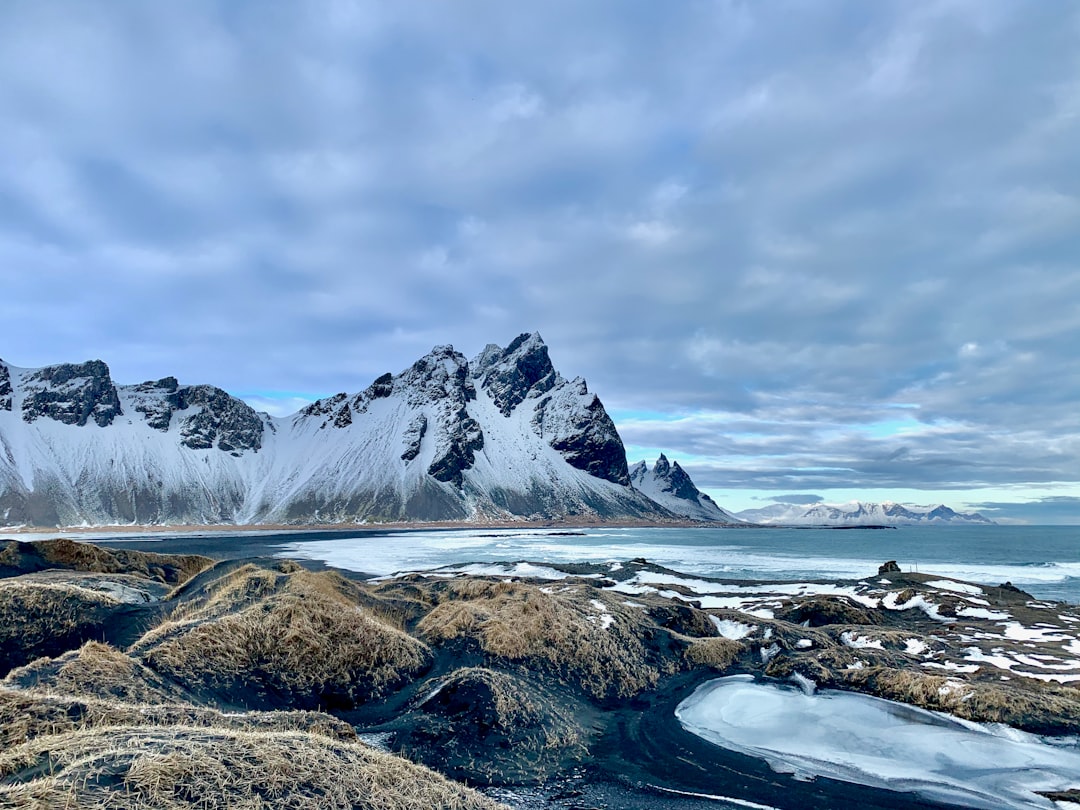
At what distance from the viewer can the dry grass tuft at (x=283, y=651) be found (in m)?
13.9

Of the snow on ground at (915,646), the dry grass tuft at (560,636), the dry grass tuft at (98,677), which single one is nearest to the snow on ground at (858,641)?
the snow on ground at (915,646)

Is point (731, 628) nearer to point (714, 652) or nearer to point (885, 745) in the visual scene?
point (714, 652)

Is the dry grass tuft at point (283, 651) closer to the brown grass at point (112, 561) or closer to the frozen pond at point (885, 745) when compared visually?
the frozen pond at point (885, 745)

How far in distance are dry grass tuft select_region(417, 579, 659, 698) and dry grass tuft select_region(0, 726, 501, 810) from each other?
984 cm

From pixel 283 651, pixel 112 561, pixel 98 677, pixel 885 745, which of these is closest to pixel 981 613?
pixel 885 745

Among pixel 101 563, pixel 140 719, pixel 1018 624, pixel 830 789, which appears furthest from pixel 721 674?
pixel 101 563

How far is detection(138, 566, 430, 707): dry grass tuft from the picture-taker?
13.9m

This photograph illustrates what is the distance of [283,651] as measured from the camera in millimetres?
15078

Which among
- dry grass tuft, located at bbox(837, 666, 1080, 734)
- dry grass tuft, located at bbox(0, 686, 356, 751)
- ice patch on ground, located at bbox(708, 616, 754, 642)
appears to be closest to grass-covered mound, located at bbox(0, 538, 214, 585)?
dry grass tuft, located at bbox(0, 686, 356, 751)

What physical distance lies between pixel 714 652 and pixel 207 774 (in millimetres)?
17555

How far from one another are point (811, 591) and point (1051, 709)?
1141 inches

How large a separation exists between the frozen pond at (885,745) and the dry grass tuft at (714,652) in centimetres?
253

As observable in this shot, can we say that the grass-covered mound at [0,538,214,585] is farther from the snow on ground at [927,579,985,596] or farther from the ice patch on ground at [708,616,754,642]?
the snow on ground at [927,579,985,596]

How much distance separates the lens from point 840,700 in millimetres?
16125
